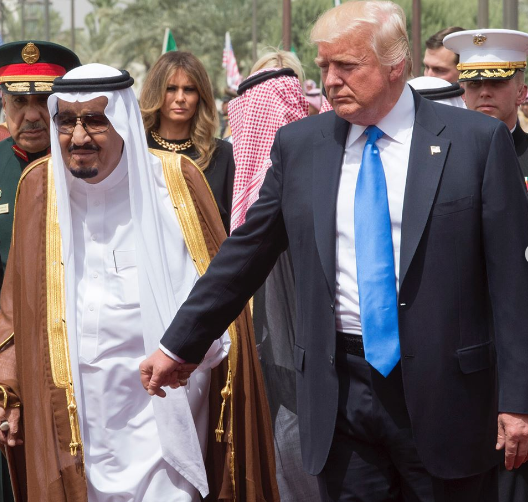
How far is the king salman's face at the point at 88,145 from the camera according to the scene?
4766 mm

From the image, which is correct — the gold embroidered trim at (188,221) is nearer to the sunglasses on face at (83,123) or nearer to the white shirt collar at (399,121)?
the sunglasses on face at (83,123)

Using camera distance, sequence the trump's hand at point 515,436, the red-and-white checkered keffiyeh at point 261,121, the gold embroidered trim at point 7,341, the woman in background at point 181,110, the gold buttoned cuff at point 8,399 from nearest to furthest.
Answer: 1. the trump's hand at point 515,436
2. the gold buttoned cuff at point 8,399
3. the gold embroidered trim at point 7,341
4. the red-and-white checkered keffiyeh at point 261,121
5. the woman in background at point 181,110

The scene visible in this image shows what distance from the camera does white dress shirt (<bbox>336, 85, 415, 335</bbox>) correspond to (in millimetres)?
3732

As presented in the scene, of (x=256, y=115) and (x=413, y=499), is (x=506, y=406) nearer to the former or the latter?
(x=413, y=499)

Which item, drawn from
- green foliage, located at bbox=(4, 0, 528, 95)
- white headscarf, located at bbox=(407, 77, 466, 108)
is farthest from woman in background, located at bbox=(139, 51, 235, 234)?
green foliage, located at bbox=(4, 0, 528, 95)

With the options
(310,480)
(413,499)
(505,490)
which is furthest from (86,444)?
(505,490)

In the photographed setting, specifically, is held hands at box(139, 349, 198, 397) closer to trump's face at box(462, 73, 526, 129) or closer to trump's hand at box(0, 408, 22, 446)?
trump's hand at box(0, 408, 22, 446)

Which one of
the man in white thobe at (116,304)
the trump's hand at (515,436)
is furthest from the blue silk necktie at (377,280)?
the man in white thobe at (116,304)

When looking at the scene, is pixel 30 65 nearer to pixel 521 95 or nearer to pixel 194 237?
pixel 194 237

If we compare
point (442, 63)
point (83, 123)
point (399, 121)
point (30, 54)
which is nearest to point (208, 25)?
point (442, 63)

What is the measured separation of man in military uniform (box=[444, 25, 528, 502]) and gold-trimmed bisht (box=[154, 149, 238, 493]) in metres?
1.68

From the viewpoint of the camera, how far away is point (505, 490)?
5.23 metres

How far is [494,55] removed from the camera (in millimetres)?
5934

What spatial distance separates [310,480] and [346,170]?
2093 millimetres
